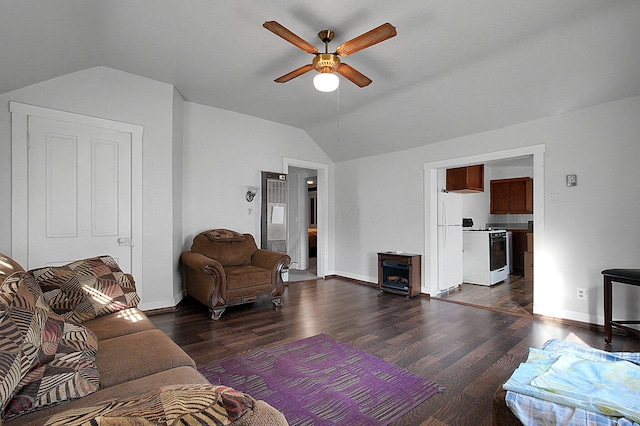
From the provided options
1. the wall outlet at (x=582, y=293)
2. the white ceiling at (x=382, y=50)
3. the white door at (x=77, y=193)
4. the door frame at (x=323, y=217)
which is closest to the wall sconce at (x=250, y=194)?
the door frame at (x=323, y=217)

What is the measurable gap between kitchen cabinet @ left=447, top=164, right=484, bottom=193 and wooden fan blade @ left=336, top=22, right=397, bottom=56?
3.32 metres

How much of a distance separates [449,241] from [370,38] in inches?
149

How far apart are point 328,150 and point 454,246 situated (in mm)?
2920

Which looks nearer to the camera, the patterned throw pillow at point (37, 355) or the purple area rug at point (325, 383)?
the patterned throw pillow at point (37, 355)

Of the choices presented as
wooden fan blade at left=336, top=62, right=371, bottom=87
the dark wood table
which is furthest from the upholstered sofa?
the dark wood table

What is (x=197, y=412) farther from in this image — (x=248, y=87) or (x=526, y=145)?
(x=526, y=145)

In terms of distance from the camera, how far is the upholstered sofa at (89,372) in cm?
58

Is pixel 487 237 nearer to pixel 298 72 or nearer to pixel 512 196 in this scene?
pixel 512 196

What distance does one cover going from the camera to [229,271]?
3949mm

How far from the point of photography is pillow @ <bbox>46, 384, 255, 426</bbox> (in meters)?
0.54

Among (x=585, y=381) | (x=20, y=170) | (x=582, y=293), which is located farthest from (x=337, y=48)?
(x=582, y=293)

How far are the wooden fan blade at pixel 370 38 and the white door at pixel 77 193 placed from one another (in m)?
2.84

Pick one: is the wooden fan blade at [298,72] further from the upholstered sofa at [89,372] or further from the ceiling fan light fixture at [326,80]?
the upholstered sofa at [89,372]

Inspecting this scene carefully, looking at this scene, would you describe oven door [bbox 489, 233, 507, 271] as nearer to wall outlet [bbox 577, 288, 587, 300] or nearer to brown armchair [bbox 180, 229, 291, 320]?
wall outlet [bbox 577, 288, 587, 300]
